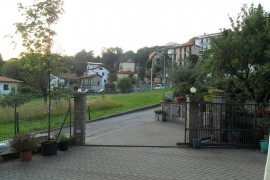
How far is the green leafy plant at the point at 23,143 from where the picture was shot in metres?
9.36

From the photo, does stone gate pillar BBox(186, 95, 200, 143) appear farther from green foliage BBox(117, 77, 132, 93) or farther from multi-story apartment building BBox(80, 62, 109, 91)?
multi-story apartment building BBox(80, 62, 109, 91)

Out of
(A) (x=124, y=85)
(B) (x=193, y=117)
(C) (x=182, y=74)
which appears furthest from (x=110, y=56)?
(B) (x=193, y=117)

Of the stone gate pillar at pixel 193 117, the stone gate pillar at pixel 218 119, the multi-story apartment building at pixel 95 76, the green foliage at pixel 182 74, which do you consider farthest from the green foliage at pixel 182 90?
the multi-story apartment building at pixel 95 76

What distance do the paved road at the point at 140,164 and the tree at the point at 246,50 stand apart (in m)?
3.47

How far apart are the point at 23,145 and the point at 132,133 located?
685 centimetres

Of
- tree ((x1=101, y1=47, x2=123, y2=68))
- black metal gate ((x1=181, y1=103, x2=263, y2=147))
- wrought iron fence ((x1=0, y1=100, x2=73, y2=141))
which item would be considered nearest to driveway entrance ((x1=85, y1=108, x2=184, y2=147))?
black metal gate ((x1=181, y1=103, x2=263, y2=147))

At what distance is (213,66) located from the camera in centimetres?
1297

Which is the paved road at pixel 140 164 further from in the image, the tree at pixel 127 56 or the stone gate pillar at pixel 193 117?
the tree at pixel 127 56

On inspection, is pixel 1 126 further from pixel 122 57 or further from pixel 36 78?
pixel 122 57

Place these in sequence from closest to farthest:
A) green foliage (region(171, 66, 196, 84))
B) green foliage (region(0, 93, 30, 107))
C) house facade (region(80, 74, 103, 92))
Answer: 1. green foliage (region(0, 93, 30, 107))
2. green foliage (region(171, 66, 196, 84))
3. house facade (region(80, 74, 103, 92))

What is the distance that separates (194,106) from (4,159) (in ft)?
23.6

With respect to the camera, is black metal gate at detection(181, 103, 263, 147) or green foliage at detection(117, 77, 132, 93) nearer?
black metal gate at detection(181, 103, 263, 147)

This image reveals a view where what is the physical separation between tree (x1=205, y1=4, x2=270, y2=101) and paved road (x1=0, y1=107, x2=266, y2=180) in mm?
3468

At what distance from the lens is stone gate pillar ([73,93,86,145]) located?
39.5 ft
